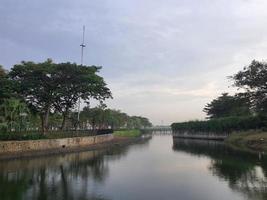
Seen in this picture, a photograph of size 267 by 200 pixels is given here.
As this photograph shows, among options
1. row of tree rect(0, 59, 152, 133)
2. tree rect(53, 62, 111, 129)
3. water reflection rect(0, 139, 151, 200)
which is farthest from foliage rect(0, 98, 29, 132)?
tree rect(53, 62, 111, 129)

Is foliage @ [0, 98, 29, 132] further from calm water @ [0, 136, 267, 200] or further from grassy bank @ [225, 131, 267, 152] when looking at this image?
grassy bank @ [225, 131, 267, 152]

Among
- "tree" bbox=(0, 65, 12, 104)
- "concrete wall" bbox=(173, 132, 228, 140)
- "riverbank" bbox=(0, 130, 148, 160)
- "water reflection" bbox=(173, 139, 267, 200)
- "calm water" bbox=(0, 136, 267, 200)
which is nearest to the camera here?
"calm water" bbox=(0, 136, 267, 200)

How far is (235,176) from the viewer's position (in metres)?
26.9

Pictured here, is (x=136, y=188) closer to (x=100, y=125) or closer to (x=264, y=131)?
(x=264, y=131)

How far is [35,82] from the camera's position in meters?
45.2

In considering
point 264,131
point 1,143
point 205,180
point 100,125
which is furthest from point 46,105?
point 100,125

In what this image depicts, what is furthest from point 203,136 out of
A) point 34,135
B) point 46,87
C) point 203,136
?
point 34,135

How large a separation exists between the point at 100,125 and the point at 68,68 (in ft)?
131

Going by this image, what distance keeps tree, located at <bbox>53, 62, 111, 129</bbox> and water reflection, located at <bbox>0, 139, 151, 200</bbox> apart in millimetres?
12810

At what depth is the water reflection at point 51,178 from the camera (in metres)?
20.2

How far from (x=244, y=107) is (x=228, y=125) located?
1681 centimetres

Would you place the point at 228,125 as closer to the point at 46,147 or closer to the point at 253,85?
the point at 253,85

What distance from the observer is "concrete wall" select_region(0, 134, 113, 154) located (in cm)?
3675

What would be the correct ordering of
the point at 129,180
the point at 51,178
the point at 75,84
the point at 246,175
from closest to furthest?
the point at 129,180
the point at 51,178
the point at 246,175
the point at 75,84
